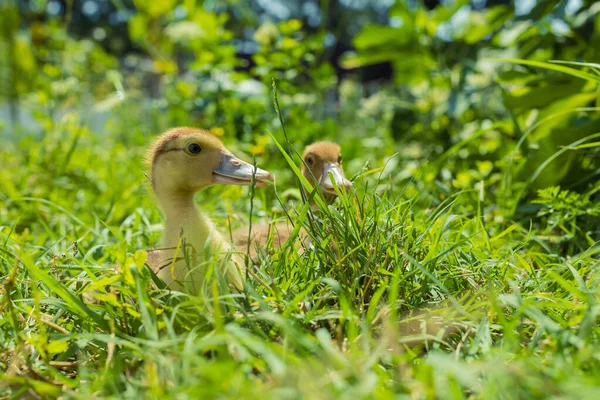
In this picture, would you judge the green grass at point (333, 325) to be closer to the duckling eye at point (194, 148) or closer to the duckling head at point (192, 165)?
the duckling head at point (192, 165)

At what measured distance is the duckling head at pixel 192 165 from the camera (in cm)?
195

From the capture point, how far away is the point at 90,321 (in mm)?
1396

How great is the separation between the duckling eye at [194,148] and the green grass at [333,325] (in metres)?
0.44

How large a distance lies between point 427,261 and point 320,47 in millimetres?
2591

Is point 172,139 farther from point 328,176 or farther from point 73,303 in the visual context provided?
point 73,303

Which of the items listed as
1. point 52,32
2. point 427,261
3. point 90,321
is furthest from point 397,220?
point 52,32

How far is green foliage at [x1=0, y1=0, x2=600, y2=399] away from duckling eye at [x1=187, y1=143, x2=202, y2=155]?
0.26m

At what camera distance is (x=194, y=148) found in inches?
78.3

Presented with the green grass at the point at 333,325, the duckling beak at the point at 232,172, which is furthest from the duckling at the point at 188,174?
the green grass at the point at 333,325

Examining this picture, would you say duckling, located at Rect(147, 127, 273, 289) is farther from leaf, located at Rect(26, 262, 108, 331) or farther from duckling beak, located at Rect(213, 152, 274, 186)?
leaf, located at Rect(26, 262, 108, 331)

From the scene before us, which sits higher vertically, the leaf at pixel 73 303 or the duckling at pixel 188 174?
the duckling at pixel 188 174

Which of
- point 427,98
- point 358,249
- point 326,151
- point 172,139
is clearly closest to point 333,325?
point 358,249

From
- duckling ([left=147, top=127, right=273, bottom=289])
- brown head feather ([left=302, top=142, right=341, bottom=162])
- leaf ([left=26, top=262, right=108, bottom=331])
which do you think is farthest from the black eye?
leaf ([left=26, top=262, right=108, bottom=331])

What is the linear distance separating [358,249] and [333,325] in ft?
0.98
